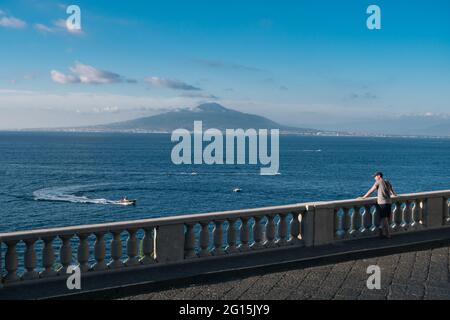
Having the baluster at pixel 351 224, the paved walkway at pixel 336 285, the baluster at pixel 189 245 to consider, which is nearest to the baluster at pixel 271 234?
the paved walkway at pixel 336 285

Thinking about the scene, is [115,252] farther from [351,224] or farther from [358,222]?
[358,222]

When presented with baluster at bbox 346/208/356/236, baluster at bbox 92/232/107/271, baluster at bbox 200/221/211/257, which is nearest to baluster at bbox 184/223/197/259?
baluster at bbox 200/221/211/257

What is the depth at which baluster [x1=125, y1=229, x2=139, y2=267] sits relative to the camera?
893 centimetres

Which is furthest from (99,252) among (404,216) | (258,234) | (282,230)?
(404,216)

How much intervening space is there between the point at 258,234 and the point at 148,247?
224 cm

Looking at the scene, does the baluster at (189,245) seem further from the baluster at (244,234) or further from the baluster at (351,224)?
the baluster at (351,224)

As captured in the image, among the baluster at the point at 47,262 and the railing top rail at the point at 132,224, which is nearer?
the railing top rail at the point at 132,224

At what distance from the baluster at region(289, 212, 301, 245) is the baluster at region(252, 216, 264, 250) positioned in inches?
26.4

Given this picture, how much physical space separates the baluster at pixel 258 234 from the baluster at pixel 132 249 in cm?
234

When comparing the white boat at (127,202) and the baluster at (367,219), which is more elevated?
the baluster at (367,219)

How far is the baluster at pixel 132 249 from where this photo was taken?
352 inches

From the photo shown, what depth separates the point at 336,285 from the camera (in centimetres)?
846

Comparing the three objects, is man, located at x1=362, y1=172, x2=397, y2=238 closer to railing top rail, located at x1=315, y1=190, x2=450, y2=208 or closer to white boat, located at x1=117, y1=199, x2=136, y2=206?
railing top rail, located at x1=315, y1=190, x2=450, y2=208
